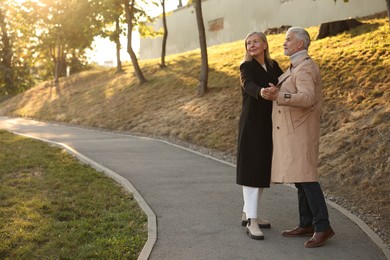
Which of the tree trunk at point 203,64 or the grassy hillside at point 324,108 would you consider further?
the tree trunk at point 203,64

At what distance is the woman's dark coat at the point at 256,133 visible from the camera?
529 cm

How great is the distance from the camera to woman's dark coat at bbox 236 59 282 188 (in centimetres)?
529

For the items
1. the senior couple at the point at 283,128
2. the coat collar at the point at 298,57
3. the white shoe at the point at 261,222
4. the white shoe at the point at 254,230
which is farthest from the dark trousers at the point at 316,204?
the coat collar at the point at 298,57

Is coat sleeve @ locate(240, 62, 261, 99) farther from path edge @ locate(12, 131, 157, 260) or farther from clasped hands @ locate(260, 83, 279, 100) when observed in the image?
path edge @ locate(12, 131, 157, 260)

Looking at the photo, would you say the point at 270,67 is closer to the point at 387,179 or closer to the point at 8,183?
the point at 387,179

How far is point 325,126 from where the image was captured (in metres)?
10.8

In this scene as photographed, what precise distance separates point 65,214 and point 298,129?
325 centimetres

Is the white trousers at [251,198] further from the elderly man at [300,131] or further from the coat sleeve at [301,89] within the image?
the coat sleeve at [301,89]

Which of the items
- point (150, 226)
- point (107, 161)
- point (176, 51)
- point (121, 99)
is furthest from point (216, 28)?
point (150, 226)

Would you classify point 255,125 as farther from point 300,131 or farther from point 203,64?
point 203,64

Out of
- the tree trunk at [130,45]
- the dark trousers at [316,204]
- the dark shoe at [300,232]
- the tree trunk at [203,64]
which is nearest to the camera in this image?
the dark trousers at [316,204]

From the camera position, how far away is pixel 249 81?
5234mm

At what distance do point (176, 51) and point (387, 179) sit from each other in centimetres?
3017

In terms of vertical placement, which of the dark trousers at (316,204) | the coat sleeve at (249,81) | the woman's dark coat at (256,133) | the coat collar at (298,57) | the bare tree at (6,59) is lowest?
the dark trousers at (316,204)
